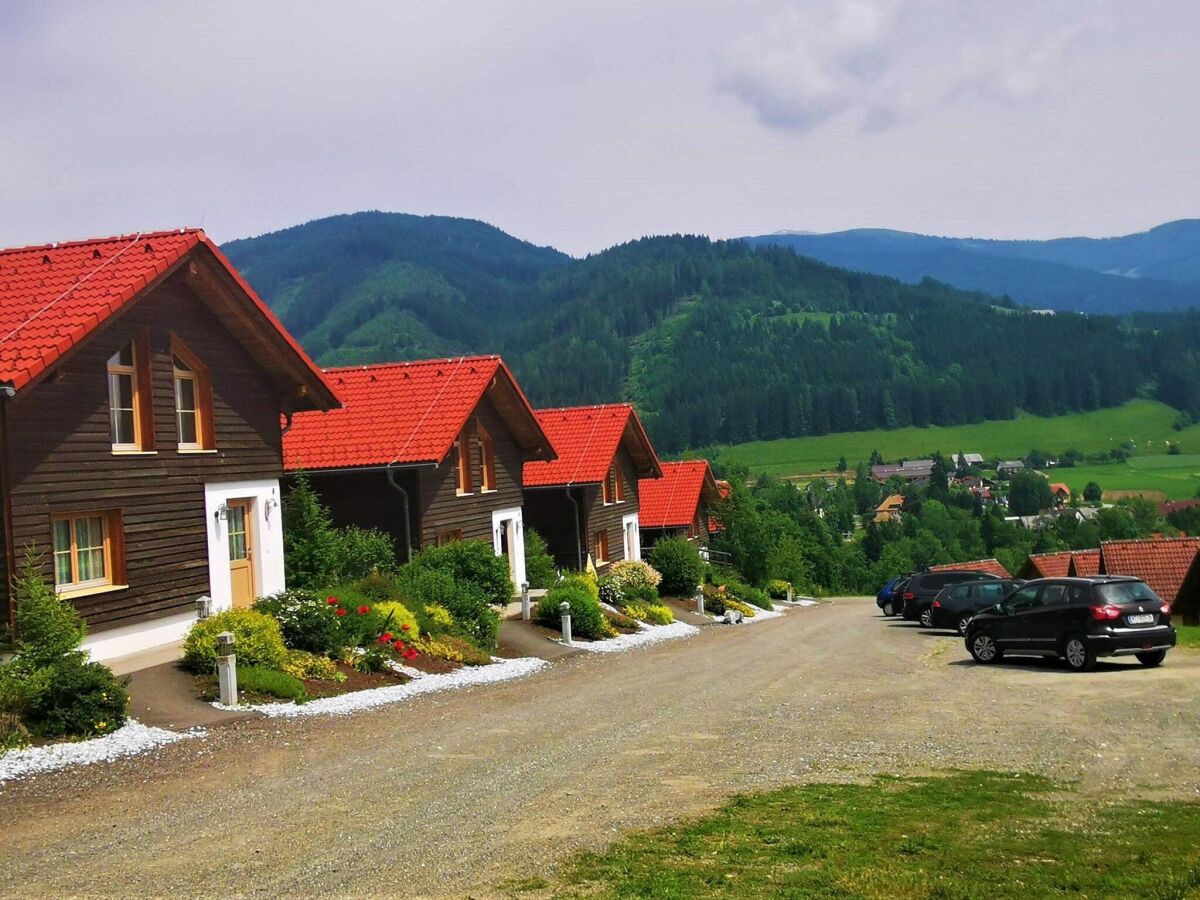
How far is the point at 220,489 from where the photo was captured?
73.3 feet

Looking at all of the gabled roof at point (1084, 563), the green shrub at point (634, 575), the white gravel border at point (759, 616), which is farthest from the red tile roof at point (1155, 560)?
the green shrub at point (634, 575)

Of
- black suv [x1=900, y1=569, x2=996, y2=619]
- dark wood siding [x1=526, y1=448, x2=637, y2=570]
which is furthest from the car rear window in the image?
dark wood siding [x1=526, y1=448, x2=637, y2=570]

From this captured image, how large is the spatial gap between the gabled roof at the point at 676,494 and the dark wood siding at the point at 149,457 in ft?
107

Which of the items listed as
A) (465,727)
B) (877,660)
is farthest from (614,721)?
(877,660)

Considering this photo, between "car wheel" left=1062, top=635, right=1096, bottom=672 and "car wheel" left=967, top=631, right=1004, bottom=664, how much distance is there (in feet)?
5.53

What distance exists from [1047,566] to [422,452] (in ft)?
148

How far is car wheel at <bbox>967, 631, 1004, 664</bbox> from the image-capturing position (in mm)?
23078

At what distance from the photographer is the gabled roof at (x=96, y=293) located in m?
17.3

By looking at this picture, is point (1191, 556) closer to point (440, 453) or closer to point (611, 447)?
point (611, 447)

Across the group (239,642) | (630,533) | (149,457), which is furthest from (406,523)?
(630,533)

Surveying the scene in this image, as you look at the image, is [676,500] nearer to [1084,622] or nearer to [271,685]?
[1084,622]

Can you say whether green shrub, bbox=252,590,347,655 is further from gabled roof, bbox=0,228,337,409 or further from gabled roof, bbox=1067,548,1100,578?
gabled roof, bbox=1067,548,1100,578

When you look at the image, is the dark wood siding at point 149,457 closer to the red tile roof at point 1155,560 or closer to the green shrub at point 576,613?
the green shrub at point 576,613

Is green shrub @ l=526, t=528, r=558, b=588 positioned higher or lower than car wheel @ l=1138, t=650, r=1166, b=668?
higher
